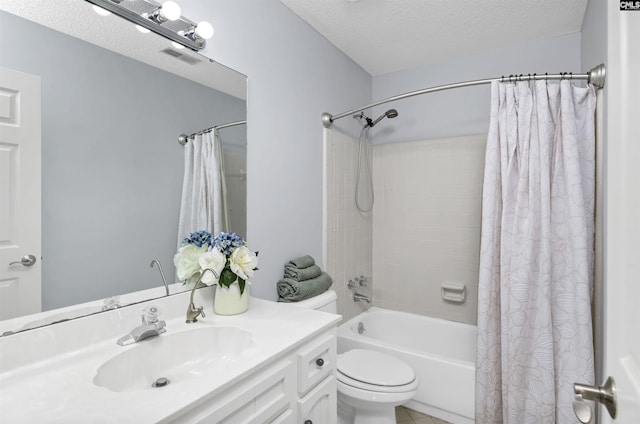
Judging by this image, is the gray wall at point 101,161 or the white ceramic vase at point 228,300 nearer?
the gray wall at point 101,161

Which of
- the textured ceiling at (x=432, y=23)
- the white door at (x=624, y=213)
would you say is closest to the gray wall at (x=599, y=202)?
the textured ceiling at (x=432, y=23)

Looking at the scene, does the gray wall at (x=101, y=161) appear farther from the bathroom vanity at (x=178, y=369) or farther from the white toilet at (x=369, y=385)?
the white toilet at (x=369, y=385)

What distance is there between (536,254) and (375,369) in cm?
107

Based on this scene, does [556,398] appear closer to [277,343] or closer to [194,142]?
[277,343]

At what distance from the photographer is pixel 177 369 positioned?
1.18 m

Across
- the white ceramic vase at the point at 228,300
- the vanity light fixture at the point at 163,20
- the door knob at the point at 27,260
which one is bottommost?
the white ceramic vase at the point at 228,300

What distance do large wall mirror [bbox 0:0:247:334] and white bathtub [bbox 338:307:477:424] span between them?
146 centimetres

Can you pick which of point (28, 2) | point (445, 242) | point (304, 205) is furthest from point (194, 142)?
point (445, 242)

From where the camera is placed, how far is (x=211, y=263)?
52.4 inches

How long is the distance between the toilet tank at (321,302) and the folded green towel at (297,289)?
2 centimetres

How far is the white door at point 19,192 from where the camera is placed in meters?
0.95

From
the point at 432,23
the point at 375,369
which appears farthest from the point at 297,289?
the point at 432,23

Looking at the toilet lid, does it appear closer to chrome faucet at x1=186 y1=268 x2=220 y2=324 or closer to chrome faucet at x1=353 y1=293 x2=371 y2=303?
chrome faucet at x1=353 y1=293 x2=371 y2=303

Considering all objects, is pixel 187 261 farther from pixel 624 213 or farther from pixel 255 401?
pixel 624 213
